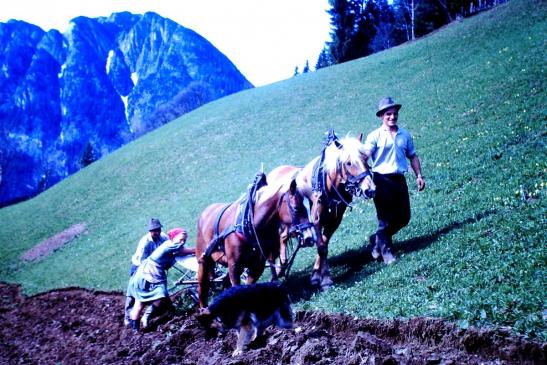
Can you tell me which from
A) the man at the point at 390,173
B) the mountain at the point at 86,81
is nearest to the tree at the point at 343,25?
the man at the point at 390,173

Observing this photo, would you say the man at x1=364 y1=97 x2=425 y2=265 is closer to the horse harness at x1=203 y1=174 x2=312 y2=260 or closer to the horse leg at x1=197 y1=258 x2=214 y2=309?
the horse harness at x1=203 y1=174 x2=312 y2=260

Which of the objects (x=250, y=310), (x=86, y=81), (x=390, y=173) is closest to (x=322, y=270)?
(x=390, y=173)

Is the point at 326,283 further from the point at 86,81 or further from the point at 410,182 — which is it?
the point at 86,81

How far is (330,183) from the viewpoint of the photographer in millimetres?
6203

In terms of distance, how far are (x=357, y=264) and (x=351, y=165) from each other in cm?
235

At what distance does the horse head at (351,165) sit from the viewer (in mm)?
5406

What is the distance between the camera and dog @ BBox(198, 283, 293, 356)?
3957 millimetres

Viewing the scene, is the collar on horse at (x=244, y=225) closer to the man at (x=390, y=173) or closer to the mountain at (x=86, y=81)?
the man at (x=390, y=173)

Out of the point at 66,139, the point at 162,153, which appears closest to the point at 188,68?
the point at 66,139

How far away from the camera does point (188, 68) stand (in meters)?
183

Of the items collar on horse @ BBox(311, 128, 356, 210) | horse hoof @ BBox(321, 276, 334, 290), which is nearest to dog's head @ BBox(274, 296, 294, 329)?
horse hoof @ BBox(321, 276, 334, 290)

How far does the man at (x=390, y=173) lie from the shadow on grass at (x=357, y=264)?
0.50 m

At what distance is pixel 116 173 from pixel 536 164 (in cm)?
3429

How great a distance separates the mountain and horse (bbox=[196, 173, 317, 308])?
344ft
